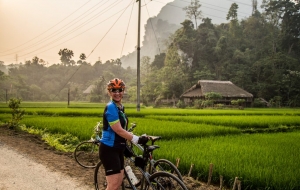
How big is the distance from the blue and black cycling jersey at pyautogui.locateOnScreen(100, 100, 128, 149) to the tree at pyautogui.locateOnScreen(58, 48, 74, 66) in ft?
267

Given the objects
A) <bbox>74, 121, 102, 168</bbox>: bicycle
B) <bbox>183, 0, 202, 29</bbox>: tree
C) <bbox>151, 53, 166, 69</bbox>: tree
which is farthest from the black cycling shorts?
<bbox>183, 0, 202, 29</bbox>: tree

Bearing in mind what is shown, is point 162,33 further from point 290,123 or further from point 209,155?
point 209,155

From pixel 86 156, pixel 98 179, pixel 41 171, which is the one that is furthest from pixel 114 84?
pixel 86 156

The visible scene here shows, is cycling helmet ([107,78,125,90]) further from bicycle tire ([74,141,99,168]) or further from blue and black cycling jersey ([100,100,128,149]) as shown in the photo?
bicycle tire ([74,141,99,168])

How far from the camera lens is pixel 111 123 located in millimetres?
2840

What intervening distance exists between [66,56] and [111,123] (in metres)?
83.6

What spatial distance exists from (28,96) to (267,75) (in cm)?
4908

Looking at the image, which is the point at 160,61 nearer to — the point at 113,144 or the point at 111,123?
the point at 113,144

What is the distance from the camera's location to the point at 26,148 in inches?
326

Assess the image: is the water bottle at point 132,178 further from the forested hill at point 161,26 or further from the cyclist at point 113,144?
the forested hill at point 161,26

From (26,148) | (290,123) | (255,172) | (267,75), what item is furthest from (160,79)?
(255,172)

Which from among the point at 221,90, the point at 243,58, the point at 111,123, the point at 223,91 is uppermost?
the point at 243,58

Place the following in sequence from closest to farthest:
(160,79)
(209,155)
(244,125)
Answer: (209,155) → (244,125) → (160,79)

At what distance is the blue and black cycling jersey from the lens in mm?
2848
